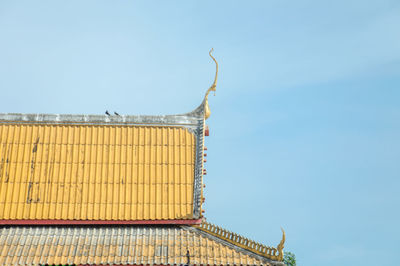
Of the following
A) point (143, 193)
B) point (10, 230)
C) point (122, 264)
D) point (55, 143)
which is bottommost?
point (122, 264)

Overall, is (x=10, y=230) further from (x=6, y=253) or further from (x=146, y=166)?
(x=146, y=166)

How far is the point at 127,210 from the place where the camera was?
96.8 feet

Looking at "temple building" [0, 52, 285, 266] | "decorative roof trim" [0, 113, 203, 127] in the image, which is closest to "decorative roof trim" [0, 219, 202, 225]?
"temple building" [0, 52, 285, 266]

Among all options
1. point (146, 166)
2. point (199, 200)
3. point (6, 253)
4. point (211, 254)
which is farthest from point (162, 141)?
point (6, 253)

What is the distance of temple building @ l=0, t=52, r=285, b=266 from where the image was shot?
2761cm

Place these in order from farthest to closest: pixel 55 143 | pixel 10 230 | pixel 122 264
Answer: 1. pixel 55 143
2. pixel 10 230
3. pixel 122 264

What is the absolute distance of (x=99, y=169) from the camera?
3053 centimetres

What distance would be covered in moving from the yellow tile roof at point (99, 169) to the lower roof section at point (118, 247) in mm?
624

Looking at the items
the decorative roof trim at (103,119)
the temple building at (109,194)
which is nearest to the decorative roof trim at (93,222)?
the temple building at (109,194)

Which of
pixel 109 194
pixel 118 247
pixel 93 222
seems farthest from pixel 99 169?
pixel 118 247

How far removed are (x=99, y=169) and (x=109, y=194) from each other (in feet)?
4.34

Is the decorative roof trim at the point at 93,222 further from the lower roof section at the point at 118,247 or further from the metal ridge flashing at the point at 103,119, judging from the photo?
the metal ridge flashing at the point at 103,119

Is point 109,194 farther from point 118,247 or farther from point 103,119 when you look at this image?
point 103,119

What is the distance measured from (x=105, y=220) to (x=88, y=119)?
5.18 meters
